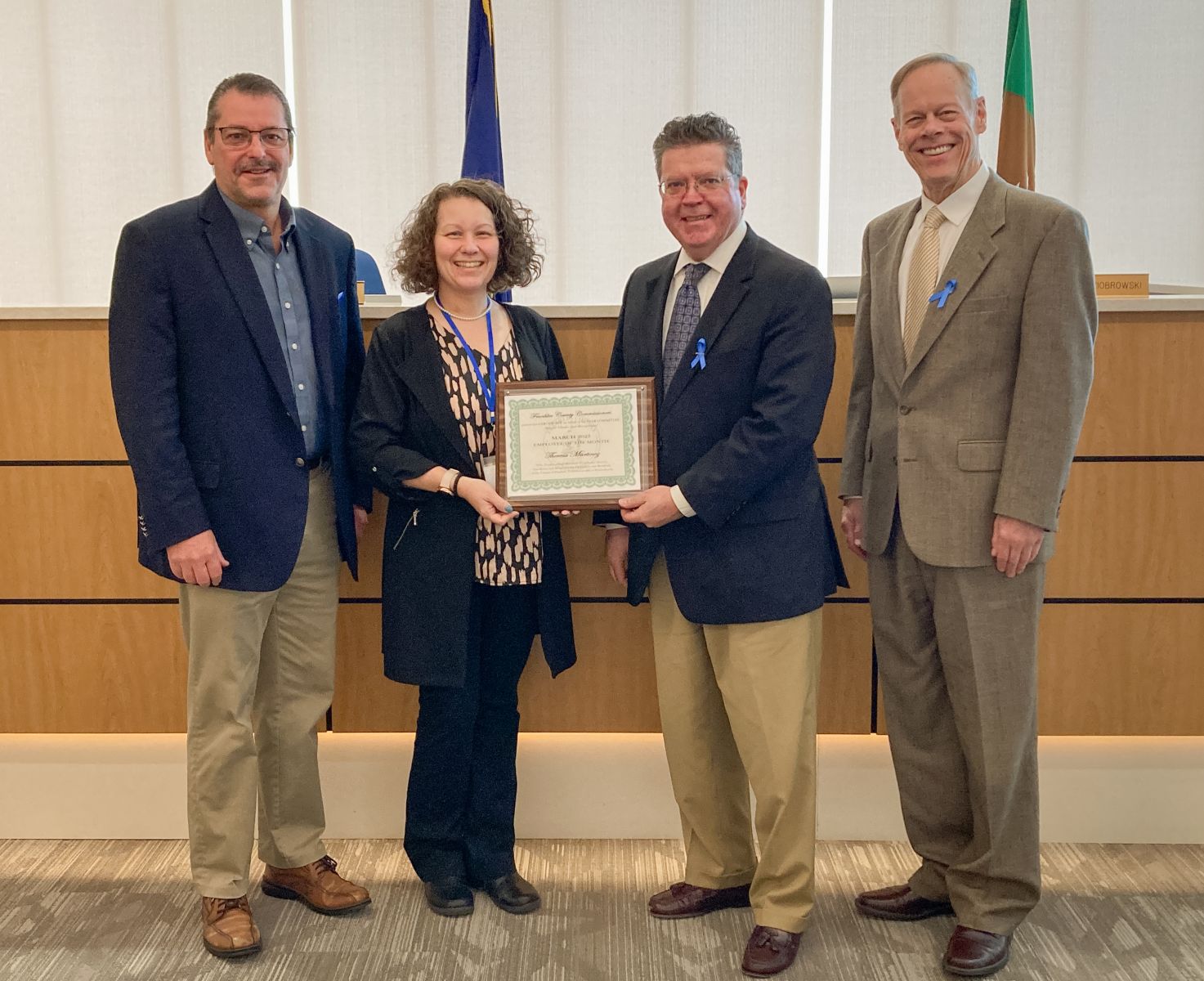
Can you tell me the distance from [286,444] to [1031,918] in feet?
6.48

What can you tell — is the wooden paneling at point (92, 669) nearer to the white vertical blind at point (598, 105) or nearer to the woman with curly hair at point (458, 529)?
the woman with curly hair at point (458, 529)

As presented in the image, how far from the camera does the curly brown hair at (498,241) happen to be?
2.29 meters

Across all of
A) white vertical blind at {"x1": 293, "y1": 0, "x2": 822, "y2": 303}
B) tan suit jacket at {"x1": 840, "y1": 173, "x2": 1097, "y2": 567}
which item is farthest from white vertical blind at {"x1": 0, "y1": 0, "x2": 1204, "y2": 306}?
tan suit jacket at {"x1": 840, "y1": 173, "x2": 1097, "y2": 567}

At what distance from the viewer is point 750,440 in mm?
2045

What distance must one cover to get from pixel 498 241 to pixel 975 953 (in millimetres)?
1808

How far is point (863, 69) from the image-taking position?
501 centimetres

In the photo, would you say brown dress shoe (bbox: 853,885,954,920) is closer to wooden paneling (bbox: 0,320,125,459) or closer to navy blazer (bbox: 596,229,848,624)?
navy blazer (bbox: 596,229,848,624)

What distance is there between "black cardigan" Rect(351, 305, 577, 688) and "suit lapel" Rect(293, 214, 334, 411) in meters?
0.08

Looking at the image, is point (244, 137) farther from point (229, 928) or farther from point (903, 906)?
point (903, 906)

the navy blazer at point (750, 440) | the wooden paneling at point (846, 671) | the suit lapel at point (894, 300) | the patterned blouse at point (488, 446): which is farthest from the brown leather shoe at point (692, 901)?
the suit lapel at point (894, 300)

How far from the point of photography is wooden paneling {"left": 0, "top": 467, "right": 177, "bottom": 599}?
2.68m

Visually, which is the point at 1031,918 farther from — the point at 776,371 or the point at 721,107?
the point at 721,107

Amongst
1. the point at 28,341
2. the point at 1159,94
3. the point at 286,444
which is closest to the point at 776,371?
the point at 286,444

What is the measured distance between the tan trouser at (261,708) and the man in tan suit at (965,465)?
4.09 ft
